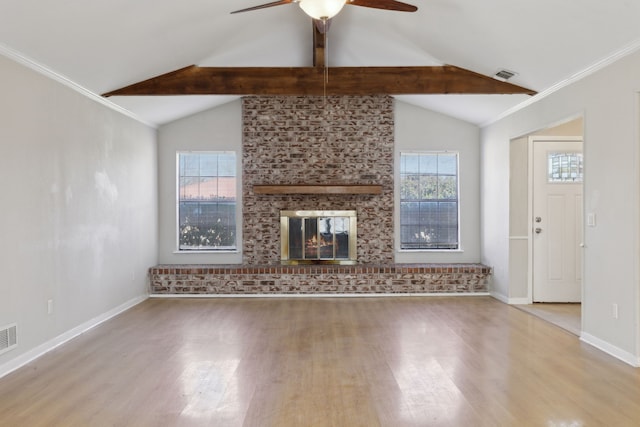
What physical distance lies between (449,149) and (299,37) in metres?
3.31

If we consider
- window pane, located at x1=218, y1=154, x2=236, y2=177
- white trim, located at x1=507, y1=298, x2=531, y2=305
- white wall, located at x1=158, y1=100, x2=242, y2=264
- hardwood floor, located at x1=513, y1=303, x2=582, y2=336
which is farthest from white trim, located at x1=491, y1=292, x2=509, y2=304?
window pane, located at x1=218, y1=154, x2=236, y2=177

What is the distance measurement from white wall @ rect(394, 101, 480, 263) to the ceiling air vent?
218 centimetres

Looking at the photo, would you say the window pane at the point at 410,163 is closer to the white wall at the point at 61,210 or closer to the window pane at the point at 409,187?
the window pane at the point at 409,187

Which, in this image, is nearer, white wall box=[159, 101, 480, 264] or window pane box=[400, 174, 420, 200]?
white wall box=[159, 101, 480, 264]

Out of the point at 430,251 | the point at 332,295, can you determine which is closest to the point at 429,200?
the point at 430,251

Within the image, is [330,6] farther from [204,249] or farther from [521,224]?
[204,249]

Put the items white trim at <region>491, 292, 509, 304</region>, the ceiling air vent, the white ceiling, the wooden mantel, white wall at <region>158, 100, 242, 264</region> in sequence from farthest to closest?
white wall at <region>158, 100, 242, 264</region>
the wooden mantel
white trim at <region>491, 292, 509, 304</region>
the ceiling air vent
the white ceiling

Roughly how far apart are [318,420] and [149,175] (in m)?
5.44

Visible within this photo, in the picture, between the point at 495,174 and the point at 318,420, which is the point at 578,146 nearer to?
the point at 495,174

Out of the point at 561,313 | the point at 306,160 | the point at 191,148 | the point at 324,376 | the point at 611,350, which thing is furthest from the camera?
the point at 191,148

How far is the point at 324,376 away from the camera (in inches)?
141

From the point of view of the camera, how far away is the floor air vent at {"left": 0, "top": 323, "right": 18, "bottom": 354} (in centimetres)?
371

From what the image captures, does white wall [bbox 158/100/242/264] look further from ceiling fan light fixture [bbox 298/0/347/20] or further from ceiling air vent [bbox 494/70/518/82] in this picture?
ceiling fan light fixture [bbox 298/0/347/20]

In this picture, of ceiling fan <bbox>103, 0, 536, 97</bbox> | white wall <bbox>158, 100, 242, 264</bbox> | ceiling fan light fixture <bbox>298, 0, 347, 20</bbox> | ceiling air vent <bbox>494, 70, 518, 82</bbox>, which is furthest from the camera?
white wall <bbox>158, 100, 242, 264</bbox>
